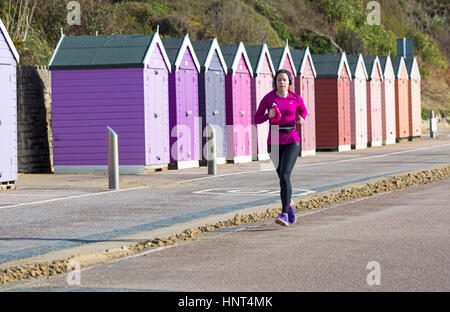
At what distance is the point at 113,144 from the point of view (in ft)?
56.2

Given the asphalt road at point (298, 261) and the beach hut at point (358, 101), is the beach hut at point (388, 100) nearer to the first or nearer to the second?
the beach hut at point (358, 101)

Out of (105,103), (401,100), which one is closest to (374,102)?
(401,100)

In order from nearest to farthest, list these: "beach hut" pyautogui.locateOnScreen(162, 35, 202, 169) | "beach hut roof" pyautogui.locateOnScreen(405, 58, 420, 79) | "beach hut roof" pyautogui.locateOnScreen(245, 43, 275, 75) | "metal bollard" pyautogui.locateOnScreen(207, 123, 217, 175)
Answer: "metal bollard" pyautogui.locateOnScreen(207, 123, 217, 175), "beach hut" pyautogui.locateOnScreen(162, 35, 202, 169), "beach hut roof" pyautogui.locateOnScreen(245, 43, 275, 75), "beach hut roof" pyautogui.locateOnScreen(405, 58, 420, 79)

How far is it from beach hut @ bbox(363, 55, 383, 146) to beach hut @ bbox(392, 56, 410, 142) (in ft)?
7.82

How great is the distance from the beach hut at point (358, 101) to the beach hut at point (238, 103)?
Result: 795 centimetres

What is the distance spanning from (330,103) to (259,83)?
19.2 ft

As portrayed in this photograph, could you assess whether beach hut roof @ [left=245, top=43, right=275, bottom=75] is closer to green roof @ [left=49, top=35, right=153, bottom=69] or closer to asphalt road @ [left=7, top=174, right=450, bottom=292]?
green roof @ [left=49, top=35, right=153, bottom=69]

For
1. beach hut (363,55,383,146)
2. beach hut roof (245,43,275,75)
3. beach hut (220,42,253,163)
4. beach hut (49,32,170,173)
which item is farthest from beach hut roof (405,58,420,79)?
beach hut (49,32,170,173)

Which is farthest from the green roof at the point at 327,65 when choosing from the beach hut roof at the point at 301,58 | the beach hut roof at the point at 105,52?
the beach hut roof at the point at 105,52

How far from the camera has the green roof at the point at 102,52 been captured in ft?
72.5

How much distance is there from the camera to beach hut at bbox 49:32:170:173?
72.3ft

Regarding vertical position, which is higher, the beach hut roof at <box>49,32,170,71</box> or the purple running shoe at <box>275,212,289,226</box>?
the beach hut roof at <box>49,32,170,71</box>

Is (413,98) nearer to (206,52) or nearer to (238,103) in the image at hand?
(238,103)
